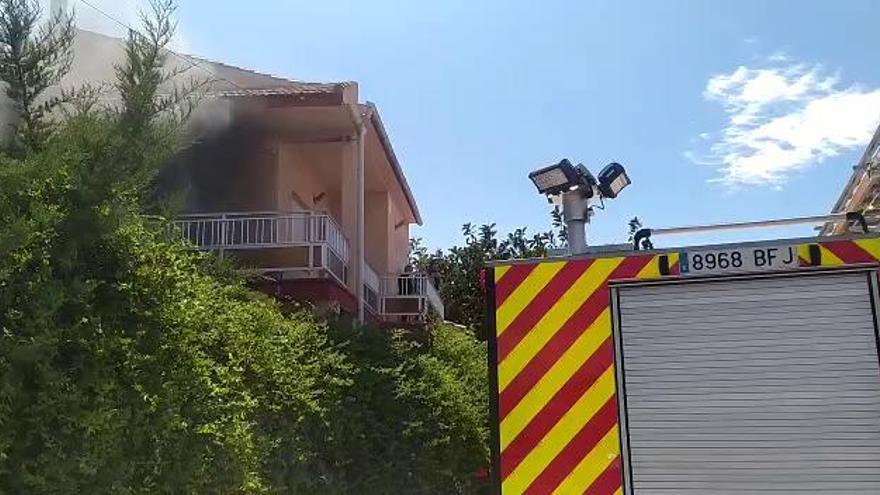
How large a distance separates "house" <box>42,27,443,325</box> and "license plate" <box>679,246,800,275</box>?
929 cm

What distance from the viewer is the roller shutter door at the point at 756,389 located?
366cm

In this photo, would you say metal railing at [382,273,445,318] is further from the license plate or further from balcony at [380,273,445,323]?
the license plate

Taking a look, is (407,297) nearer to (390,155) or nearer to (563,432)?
(390,155)

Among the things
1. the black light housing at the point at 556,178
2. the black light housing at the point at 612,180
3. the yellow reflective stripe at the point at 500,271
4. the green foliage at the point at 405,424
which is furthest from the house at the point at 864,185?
the yellow reflective stripe at the point at 500,271

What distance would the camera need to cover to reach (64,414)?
4.26 m

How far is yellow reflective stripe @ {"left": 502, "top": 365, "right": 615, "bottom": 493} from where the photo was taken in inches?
156

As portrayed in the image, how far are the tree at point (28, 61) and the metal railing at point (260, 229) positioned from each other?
8.90m

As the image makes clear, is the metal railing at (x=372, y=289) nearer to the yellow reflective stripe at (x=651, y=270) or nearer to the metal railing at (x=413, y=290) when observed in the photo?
the metal railing at (x=413, y=290)

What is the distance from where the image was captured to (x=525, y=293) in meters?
4.16

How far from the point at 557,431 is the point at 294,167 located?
46.1ft

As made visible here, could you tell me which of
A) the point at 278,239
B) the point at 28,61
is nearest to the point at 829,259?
the point at 28,61

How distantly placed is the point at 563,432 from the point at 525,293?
0.64 metres

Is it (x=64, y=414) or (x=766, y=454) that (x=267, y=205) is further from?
(x=766, y=454)

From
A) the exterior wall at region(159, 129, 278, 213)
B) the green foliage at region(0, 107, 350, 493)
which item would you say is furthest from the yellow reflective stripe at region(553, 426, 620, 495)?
the exterior wall at region(159, 129, 278, 213)
